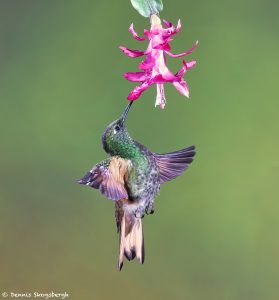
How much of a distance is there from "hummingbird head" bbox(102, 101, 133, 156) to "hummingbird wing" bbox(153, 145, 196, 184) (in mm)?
140

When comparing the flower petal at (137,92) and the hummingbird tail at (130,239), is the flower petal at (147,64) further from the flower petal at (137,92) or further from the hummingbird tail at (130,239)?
the hummingbird tail at (130,239)

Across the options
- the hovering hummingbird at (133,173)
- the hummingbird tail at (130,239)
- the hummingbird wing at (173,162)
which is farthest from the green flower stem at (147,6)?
the hummingbird tail at (130,239)

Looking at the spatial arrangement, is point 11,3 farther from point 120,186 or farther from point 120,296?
point 120,186

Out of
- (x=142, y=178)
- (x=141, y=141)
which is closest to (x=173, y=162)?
(x=142, y=178)

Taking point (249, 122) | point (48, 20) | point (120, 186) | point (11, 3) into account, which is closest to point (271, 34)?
point (249, 122)

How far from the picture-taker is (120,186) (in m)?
1.41

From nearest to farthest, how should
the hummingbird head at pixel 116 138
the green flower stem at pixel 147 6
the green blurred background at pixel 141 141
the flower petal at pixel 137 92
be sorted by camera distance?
the flower petal at pixel 137 92 < the green flower stem at pixel 147 6 < the hummingbird head at pixel 116 138 < the green blurred background at pixel 141 141

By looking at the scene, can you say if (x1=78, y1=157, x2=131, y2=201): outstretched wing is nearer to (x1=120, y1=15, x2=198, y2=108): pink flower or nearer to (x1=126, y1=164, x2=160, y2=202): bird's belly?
(x1=126, y1=164, x2=160, y2=202): bird's belly

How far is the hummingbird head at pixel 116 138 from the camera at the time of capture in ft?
4.81

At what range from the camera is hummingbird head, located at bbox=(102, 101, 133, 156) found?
1.47m

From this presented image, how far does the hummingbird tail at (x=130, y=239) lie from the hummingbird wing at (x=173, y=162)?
133 mm

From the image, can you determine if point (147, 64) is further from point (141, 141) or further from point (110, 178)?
point (141, 141)

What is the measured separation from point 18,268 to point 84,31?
1.33 m

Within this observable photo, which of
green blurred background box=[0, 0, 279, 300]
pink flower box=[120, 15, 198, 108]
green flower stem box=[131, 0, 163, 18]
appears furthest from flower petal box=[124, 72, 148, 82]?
green blurred background box=[0, 0, 279, 300]
